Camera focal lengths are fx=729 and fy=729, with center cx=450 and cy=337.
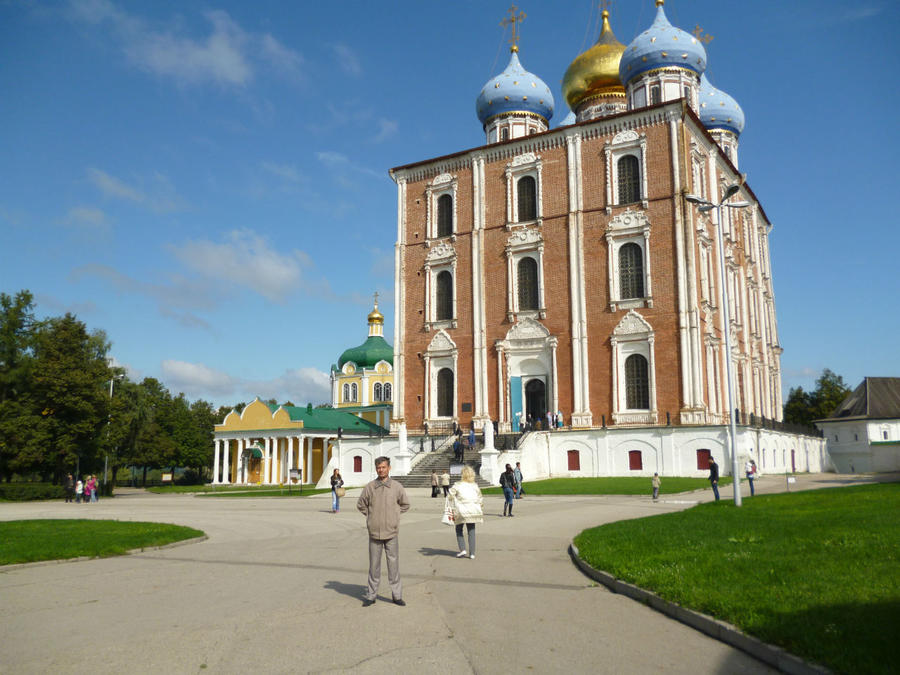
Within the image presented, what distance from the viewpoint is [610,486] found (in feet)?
98.2

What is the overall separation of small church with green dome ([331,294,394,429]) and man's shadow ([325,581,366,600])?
6576 cm

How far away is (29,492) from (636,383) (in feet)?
107

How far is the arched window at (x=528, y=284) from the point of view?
41750 millimetres

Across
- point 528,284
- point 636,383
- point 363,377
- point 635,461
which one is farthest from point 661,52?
point 363,377

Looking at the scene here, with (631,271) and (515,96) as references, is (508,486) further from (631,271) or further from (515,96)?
(515,96)

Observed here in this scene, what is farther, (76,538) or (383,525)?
(76,538)

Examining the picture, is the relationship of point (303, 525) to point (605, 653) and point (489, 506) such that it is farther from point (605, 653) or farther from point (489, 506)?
point (605, 653)

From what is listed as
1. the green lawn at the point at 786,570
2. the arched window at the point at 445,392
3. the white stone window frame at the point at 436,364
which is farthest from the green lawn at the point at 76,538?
the arched window at the point at 445,392

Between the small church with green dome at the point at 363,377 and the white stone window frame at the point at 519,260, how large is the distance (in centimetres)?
3626

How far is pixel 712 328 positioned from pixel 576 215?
963cm

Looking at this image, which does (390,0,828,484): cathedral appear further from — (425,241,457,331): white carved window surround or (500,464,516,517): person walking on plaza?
(500,464,516,517): person walking on plaza

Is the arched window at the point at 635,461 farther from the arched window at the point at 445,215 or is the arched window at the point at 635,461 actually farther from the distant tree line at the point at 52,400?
the distant tree line at the point at 52,400

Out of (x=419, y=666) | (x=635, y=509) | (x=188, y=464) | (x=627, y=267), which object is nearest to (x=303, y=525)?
(x=635, y=509)

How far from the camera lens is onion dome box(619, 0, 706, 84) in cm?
4406
